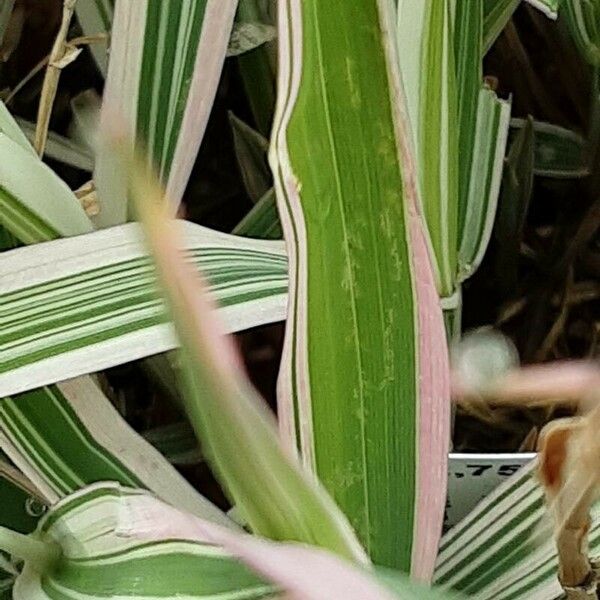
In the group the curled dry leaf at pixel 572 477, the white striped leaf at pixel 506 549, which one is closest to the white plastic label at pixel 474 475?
the white striped leaf at pixel 506 549

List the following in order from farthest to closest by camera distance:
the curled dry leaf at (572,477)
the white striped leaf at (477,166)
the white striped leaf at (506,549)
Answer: the white striped leaf at (477,166)
the white striped leaf at (506,549)
the curled dry leaf at (572,477)

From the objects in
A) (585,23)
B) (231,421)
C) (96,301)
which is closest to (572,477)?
(231,421)

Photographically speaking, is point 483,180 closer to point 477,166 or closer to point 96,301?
point 477,166

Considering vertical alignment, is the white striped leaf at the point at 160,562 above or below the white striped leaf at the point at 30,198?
below

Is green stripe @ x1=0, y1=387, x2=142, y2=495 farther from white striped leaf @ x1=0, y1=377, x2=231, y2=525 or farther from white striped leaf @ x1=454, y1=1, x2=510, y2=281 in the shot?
white striped leaf @ x1=454, y1=1, x2=510, y2=281

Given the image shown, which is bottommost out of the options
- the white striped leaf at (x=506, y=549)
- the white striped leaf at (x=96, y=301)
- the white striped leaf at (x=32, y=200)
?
the white striped leaf at (x=506, y=549)

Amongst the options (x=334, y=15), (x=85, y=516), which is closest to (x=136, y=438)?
(x=85, y=516)

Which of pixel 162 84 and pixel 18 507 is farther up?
pixel 162 84

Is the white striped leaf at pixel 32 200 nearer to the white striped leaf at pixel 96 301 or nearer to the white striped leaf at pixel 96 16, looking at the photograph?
the white striped leaf at pixel 96 301
